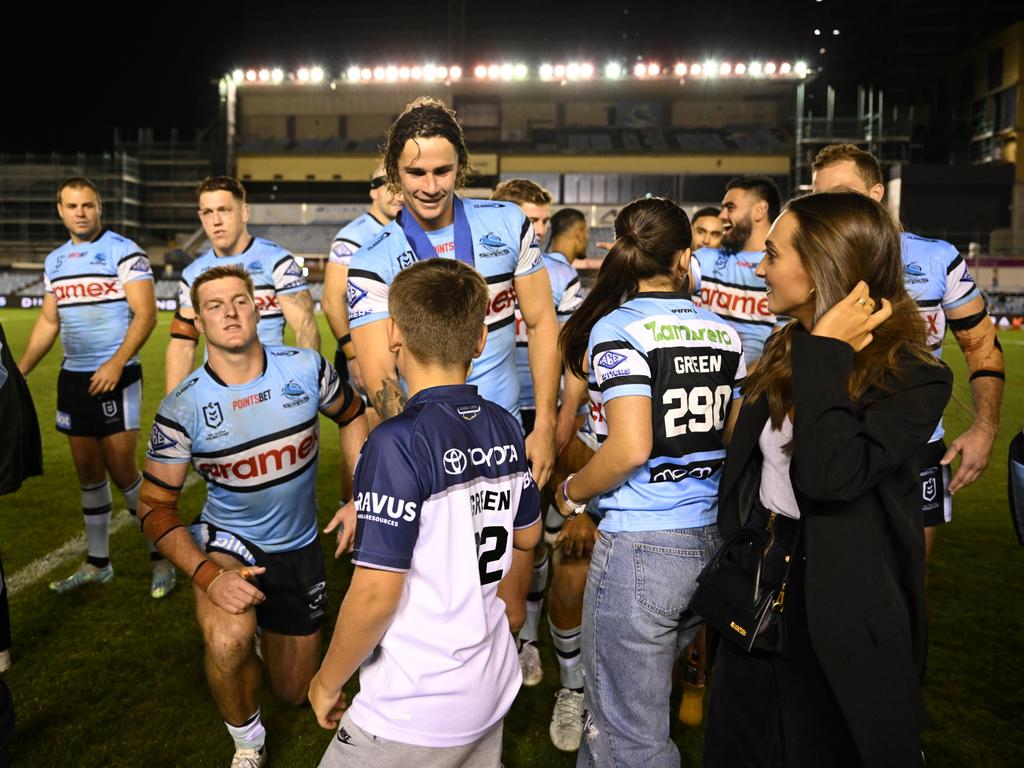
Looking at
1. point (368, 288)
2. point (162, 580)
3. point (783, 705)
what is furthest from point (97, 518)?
point (783, 705)

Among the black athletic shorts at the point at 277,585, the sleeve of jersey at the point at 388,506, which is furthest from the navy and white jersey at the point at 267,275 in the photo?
the sleeve of jersey at the point at 388,506

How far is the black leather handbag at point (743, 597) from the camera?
84.7 inches

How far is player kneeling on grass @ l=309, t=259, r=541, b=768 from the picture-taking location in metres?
1.98

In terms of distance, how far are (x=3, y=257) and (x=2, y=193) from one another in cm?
861

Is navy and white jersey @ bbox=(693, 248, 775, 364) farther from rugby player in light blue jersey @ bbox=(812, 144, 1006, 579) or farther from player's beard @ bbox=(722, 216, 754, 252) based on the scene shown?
rugby player in light blue jersey @ bbox=(812, 144, 1006, 579)

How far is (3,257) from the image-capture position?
175 ft

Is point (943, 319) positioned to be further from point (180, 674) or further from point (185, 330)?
→ point (185, 330)

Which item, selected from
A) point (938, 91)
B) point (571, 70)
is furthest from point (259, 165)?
point (938, 91)

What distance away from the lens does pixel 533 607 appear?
14.3 feet

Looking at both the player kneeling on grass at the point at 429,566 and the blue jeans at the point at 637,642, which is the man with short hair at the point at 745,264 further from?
the player kneeling on grass at the point at 429,566

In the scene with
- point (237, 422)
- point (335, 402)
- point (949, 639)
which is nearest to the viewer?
point (237, 422)

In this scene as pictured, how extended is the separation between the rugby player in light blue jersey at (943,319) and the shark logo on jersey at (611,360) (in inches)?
77.5

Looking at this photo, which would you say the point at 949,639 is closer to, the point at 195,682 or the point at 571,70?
the point at 195,682

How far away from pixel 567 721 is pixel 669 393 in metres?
1.82
